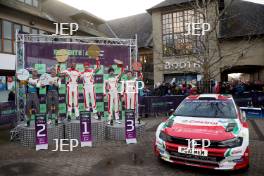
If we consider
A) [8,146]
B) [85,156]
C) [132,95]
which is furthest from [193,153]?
[8,146]

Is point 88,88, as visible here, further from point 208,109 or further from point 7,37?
point 7,37

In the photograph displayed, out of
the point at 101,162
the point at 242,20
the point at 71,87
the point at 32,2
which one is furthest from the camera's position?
the point at 242,20

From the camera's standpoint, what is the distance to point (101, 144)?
27.3 ft

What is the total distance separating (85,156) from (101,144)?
132 centimetres

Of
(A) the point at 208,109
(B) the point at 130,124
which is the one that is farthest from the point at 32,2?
(A) the point at 208,109

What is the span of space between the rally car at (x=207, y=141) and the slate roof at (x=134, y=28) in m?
25.0

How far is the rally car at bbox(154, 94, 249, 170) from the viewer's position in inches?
205

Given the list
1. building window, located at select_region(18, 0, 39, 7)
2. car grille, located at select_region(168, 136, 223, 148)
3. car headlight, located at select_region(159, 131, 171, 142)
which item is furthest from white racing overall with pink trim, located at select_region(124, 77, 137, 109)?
building window, located at select_region(18, 0, 39, 7)

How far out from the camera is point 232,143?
5250 millimetres

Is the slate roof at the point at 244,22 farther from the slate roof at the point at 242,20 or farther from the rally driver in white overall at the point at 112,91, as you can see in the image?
the rally driver in white overall at the point at 112,91

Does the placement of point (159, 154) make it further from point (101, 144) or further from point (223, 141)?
point (101, 144)

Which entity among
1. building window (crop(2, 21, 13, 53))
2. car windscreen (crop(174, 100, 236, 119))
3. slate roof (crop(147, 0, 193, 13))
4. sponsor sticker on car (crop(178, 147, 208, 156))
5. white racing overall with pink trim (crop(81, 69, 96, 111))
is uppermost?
slate roof (crop(147, 0, 193, 13))

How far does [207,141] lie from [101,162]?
2771 millimetres

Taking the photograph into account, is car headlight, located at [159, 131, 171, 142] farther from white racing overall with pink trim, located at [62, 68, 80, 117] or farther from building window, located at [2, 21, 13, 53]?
building window, located at [2, 21, 13, 53]
